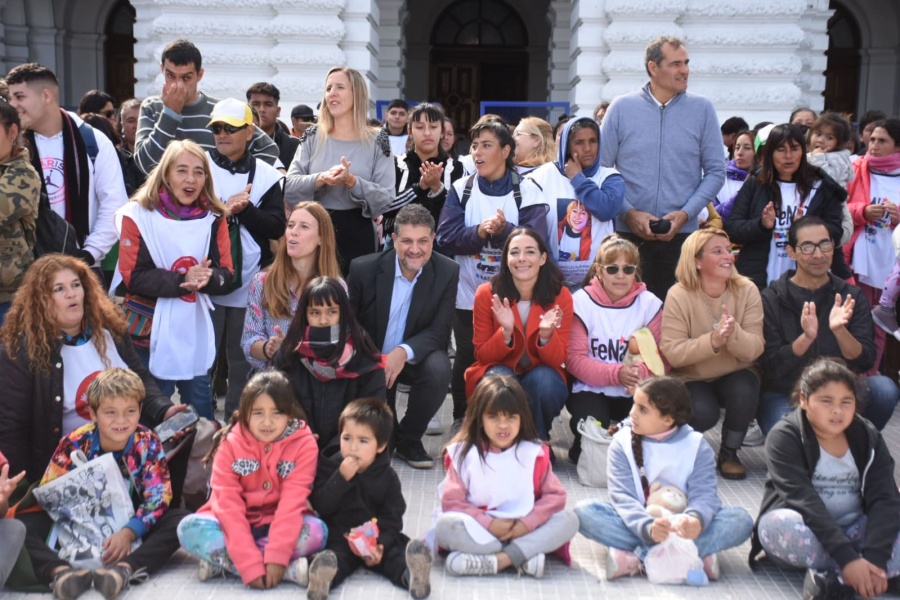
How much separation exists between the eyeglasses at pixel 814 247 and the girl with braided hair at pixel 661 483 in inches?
56.3

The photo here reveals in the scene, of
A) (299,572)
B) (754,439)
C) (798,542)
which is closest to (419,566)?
(299,572)

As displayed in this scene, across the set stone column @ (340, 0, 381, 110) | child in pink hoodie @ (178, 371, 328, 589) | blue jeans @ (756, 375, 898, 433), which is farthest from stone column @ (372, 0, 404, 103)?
child in pink hoodie @ (178, 371, 328, 589)

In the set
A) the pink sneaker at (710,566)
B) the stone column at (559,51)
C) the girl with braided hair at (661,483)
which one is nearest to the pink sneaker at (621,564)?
the girl with braided hair at (661,483)

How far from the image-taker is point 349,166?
216 inches

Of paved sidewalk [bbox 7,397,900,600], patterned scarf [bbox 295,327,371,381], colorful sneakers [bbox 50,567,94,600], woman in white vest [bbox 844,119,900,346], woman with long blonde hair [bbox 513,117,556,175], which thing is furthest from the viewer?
woman with long blonde hair [bbox 513,117,556,175]

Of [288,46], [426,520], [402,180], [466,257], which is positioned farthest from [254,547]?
[288,46]

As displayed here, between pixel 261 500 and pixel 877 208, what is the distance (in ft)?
14.5

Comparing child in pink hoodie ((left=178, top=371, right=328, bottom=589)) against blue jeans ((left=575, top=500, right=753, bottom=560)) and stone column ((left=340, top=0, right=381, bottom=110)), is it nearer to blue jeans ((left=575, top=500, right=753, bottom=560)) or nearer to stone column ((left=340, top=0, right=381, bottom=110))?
blue jeans ((left=575, top=500, right=753, bottom=560))

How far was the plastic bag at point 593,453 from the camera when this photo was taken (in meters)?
4.53

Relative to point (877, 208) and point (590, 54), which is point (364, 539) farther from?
point (590, 54)

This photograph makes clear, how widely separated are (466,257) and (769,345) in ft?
5.60

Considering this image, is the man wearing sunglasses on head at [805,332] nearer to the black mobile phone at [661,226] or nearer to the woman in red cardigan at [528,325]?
the black mobile phone at [661,226]

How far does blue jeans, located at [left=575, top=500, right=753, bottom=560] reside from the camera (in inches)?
144

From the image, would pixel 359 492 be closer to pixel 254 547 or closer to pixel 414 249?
pixel 254 547
